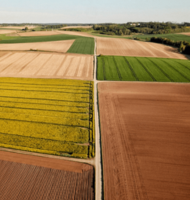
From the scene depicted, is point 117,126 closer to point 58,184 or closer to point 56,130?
point 56,130

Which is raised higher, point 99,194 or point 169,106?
point 169,106

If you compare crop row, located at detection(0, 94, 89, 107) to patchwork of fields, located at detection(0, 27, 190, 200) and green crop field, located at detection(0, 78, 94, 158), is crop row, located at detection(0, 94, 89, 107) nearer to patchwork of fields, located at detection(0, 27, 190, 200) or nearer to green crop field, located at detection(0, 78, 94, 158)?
green crop field, located at detection(0, 78, 94, 158)

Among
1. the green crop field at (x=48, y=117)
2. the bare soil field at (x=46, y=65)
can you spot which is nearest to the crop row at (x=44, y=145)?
the green crop field at (x=48, y=117)

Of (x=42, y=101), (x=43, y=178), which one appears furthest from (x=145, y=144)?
(x=42, y=101)

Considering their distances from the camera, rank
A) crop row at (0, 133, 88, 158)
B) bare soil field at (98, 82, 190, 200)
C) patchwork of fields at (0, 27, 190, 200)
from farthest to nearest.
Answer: crop row at (0, 133, 88, 158) < patchwork of fields at (0, 27, 190, 200) < bare soil field at (98, 82, 190, 200)

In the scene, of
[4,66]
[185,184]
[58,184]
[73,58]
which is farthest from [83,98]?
[4,66]

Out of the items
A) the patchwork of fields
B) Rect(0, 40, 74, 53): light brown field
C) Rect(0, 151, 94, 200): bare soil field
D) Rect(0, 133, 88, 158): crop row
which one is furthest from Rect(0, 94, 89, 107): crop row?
Rect(0, 40, 74, 53): light brown field
